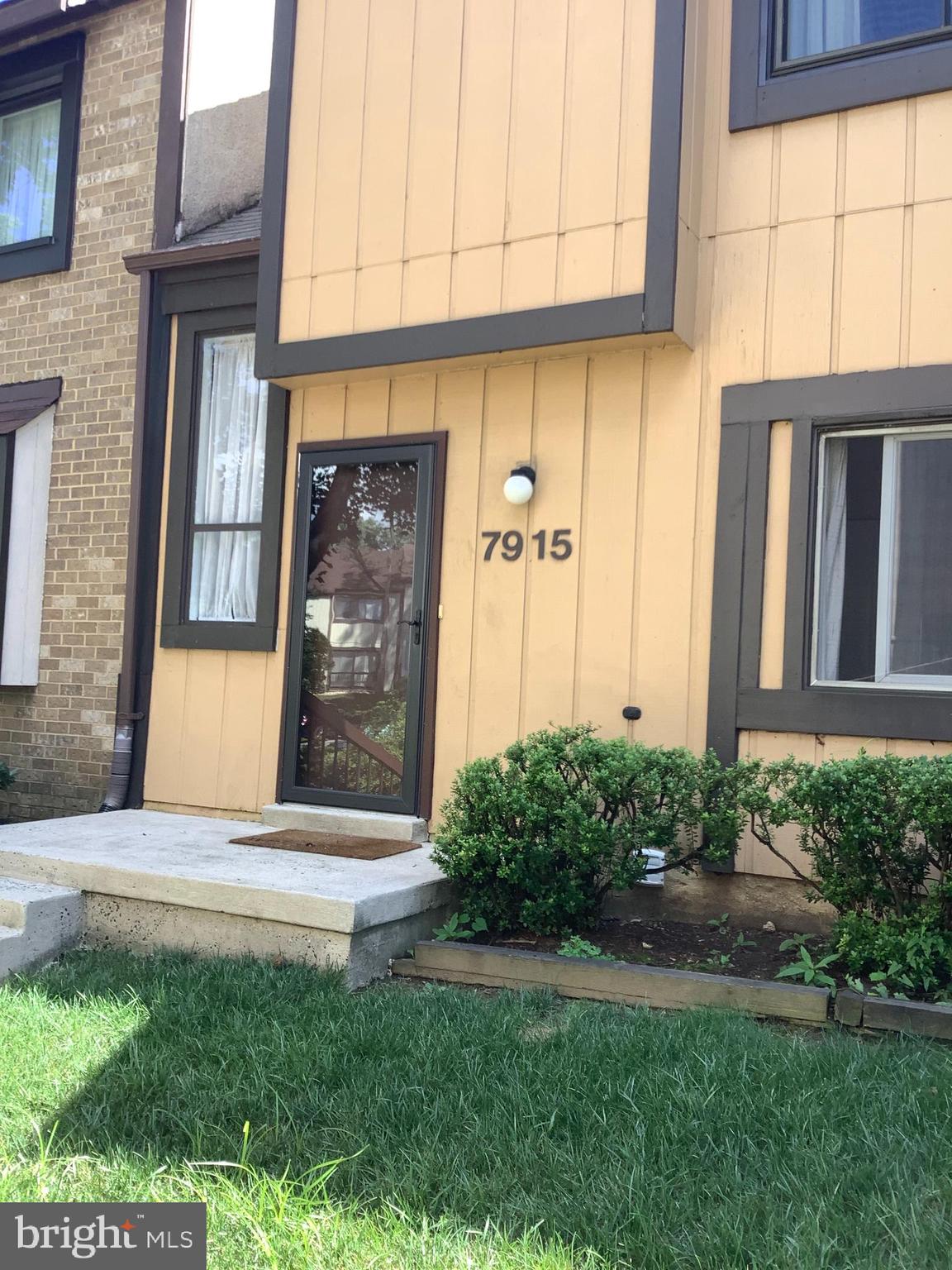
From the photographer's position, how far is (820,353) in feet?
15.9

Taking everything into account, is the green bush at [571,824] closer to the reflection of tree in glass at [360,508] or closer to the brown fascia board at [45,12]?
the reflection of tree in glass at [360,508]

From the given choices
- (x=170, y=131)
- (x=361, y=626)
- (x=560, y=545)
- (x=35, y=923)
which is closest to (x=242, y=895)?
(x=35, y=923)

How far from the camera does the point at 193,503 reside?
22.0 feet

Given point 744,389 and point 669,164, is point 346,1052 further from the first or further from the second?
point 669,164

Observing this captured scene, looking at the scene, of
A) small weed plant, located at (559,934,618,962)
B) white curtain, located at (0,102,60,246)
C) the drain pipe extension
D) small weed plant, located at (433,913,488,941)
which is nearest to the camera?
small weed plant, located at (559,934,618,962)

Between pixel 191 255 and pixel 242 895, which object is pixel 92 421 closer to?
pixel 191 255

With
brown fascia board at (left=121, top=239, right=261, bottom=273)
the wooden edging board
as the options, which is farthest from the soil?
brown fascia board at (left=121, top=239, right=261, bottom=273)

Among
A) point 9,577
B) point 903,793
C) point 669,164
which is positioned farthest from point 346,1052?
point 9,577

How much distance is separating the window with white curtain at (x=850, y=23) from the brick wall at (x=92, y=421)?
4085 mm

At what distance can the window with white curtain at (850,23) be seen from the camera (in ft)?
15.7

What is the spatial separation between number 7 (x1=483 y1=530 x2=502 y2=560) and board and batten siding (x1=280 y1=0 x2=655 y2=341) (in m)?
1.07

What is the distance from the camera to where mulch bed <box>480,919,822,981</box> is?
4.14m

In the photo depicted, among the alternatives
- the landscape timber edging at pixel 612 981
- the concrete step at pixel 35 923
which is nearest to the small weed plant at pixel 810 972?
the landscape timber edging at pixel 612 981

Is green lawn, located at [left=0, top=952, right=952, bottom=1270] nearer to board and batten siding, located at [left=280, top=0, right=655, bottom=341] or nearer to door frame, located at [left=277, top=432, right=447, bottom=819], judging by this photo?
door frame, located at [left=277, top=432, right=447, bottom=819]
